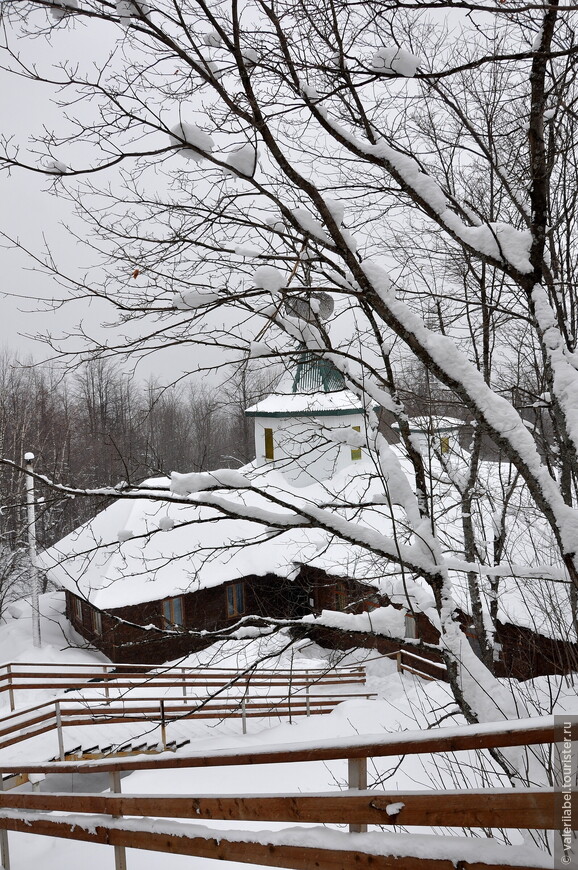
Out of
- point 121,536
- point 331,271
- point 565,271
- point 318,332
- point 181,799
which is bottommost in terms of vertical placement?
point 181,799

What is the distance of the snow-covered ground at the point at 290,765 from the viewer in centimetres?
368

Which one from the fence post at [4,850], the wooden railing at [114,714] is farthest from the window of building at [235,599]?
the fence post at [4,850]

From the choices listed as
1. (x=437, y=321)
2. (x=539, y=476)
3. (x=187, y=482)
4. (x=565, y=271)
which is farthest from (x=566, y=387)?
(x=437, y=321)

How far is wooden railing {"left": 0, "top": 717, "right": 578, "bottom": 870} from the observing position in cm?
132

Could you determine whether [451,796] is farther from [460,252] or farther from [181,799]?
[460,252]

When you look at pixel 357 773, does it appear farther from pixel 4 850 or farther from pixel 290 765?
pixel 290 765

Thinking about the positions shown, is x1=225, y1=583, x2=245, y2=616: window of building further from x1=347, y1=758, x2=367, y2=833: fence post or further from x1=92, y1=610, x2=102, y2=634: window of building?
x1=347, y1=758, x2=367, y2=833: fence post

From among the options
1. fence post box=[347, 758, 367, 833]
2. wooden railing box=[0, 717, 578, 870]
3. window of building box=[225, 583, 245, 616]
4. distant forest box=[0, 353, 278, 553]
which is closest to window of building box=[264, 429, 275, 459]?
distant forest box=[0, 353, 278, 553]

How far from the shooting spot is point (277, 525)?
4.02 meters

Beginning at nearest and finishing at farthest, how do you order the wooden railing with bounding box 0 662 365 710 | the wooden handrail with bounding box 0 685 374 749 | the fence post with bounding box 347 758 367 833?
1. the fence post with bounding box 347 758 367 833
2. the wooden railing with bounding box 0 662 365 710
3. the wooden handrail with bounding box 0 685 374 749

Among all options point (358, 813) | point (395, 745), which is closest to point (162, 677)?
point (358, 813)

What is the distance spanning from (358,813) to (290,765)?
21.6ft

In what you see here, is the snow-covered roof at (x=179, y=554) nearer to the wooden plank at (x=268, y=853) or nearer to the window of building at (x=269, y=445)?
the window of building at (x=269, y=445)

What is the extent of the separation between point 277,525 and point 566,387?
2122mm
